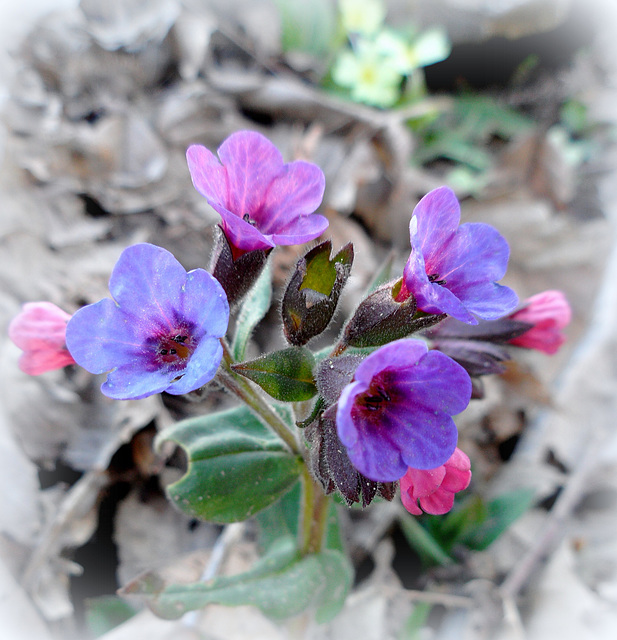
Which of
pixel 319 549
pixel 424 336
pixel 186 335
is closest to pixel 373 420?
pixel 186 335

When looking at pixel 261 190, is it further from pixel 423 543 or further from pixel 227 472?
pixel 423 543

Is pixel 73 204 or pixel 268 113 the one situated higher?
pixel 268 113

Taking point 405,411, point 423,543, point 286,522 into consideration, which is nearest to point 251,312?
point 405,411

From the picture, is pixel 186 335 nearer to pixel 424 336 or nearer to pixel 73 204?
pixel 424 336

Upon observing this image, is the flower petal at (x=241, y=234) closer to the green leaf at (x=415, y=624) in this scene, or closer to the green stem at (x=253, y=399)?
the green stem at (x=253, y=399)

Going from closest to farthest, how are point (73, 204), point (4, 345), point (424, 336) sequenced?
point (424, 336), point (4, 345), point (73, 204)

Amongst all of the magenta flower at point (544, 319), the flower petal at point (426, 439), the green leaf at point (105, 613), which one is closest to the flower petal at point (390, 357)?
the flower petal at point (426, 439)
